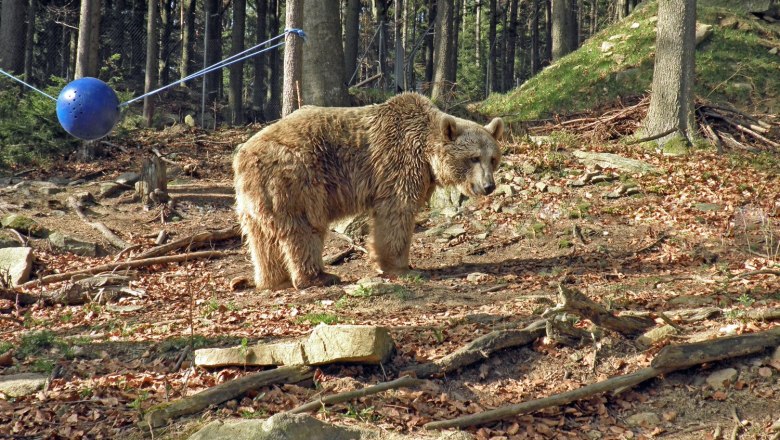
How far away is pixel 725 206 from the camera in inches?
412

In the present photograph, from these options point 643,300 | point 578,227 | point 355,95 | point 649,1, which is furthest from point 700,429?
point 649,1

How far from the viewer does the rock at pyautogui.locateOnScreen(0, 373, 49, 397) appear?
568cm

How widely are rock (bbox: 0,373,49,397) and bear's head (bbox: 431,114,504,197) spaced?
201 inches

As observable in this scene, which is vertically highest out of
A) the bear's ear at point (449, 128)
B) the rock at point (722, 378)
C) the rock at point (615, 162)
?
the bear's ear at point (449, 128)

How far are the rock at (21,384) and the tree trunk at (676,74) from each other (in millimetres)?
10654

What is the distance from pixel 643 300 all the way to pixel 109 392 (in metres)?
4.80

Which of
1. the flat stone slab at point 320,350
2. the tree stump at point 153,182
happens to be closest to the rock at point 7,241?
the tree stump at point 153,182

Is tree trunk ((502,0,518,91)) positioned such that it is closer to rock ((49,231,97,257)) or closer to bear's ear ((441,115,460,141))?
rock ((49,231,97,257))

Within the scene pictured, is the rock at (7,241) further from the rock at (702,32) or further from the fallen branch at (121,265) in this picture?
the rock at (702,32)

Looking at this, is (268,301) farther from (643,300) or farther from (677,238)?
(677,238)

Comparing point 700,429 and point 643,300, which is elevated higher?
point 643,300

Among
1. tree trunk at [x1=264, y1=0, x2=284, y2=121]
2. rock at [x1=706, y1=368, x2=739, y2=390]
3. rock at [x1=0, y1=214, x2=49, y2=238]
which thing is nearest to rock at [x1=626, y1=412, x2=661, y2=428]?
rock at [x1=706, y1=368, x2=739, y2=390]

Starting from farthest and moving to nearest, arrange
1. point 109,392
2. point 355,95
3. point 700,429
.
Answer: point 355,95 < point 109,392 < point 700,429

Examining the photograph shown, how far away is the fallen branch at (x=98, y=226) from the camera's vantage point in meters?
11.4
